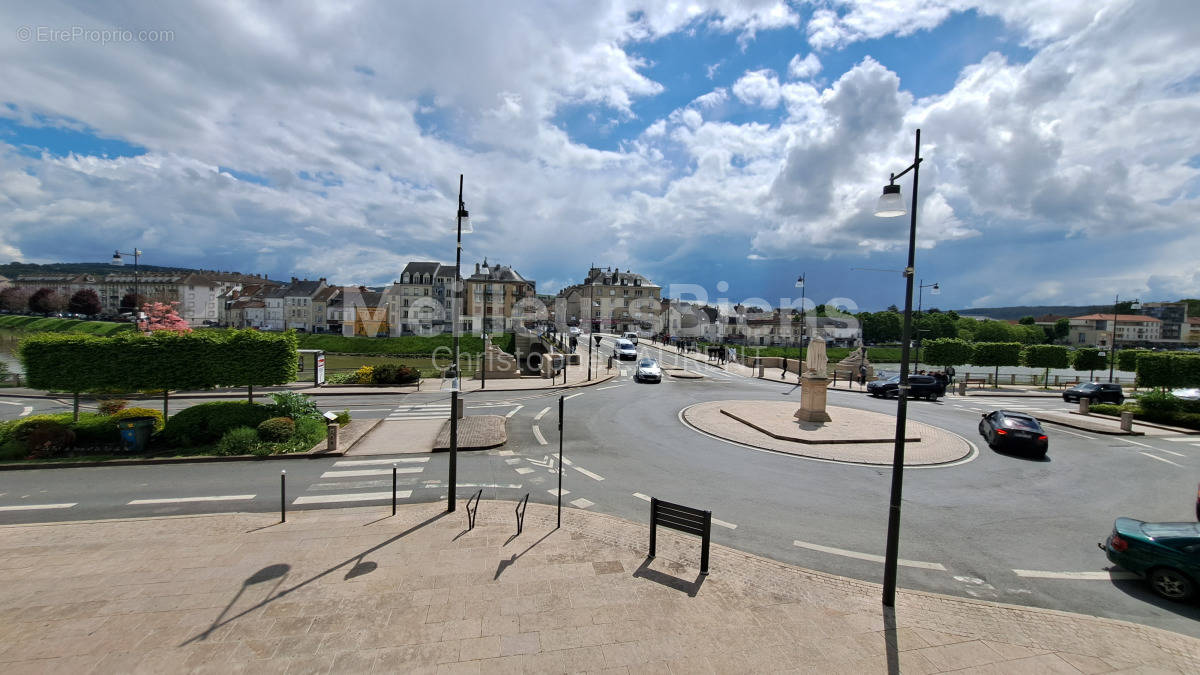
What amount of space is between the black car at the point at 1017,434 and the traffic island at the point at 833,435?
0.88 m

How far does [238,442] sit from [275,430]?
0.93 meters

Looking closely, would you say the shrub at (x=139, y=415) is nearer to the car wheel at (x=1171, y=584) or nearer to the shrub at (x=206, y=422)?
the shrub at (x=206, y=422)

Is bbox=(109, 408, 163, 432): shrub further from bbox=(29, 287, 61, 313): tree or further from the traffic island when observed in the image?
bbox=(29, 287, 61, 313): tree

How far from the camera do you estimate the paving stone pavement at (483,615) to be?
5.39 meters

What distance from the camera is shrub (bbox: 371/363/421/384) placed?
93.1ft

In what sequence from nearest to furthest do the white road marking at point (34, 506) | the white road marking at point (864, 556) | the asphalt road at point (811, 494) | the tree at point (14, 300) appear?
1. the asphalt road at point (811, 494)
2. the white road marking at point (864, 556)
3. the white road marking at point (34, 506)
4. the tree at point (14, 300)

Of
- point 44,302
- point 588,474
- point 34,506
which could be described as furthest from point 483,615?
point 44,302

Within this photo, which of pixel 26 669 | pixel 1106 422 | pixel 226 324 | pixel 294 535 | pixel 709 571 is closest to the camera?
pixel 26 669

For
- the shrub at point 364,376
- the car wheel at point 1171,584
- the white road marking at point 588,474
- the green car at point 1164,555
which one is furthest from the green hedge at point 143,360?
the car wheel at point 1171,584

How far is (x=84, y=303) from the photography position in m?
111

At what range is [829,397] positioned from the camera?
2817 centimetres

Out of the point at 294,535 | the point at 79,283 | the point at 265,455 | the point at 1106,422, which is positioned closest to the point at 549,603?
the point at 294,535

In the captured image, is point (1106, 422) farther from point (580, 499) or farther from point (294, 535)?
point (294, 535)

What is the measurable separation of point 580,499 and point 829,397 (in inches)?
888
